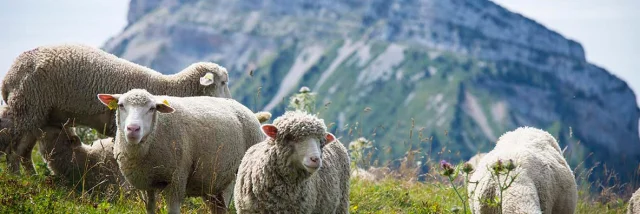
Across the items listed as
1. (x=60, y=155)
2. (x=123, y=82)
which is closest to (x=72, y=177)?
(x=60, y=155)

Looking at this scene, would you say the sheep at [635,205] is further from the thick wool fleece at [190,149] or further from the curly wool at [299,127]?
the curly wool at [299,127]

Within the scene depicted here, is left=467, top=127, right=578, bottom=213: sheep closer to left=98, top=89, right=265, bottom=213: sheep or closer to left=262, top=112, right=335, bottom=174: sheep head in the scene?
left=262, top=112, right=335, bottom=174: sheep head

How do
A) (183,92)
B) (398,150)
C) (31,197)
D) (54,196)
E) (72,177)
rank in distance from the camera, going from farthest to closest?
1. (398,150)
2. (183,92)
3. (72,177)
4. (54,196)
5. (31,197)

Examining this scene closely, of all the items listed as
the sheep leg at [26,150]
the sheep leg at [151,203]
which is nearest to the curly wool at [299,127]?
the sheep leg at [151,203]

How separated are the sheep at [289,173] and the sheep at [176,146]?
975 millimetres

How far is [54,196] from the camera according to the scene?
7434 mm

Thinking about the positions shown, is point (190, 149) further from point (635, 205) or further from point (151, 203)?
point (635, 205)

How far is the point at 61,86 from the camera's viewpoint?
8867 mm

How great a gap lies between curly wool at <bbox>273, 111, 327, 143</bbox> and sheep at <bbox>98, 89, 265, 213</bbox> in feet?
4.51

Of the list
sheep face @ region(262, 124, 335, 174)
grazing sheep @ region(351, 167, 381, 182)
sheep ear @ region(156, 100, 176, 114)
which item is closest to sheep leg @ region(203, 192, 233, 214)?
sheep ear @ region(156, 100, 176, 114)

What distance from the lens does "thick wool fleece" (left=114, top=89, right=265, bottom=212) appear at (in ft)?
22.6

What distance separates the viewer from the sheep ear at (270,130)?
5.94 meters

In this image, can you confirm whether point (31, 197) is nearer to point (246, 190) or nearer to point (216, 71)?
point (246, 190)

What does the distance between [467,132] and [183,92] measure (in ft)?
602
